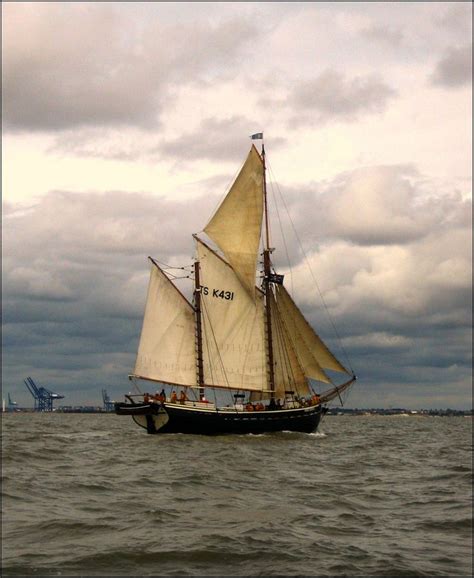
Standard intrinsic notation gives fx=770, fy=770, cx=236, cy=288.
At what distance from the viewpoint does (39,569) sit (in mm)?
18156

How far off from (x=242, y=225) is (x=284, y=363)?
1553 centimetres

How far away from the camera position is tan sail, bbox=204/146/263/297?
8150 cm

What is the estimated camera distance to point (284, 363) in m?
82.8

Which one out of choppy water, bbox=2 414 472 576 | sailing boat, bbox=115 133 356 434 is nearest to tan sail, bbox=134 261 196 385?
sailing boat, bbox=115 133 356 434

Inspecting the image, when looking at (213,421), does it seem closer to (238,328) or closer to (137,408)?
(137,408)

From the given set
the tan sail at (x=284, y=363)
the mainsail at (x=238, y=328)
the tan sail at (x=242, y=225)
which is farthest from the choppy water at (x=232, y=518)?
the tan sail at (x=242, y=225)

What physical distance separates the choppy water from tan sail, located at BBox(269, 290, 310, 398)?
3623 cm

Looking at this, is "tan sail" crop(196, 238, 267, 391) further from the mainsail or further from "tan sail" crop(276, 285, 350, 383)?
"tan sail" crop(276, 285, 350, 383)

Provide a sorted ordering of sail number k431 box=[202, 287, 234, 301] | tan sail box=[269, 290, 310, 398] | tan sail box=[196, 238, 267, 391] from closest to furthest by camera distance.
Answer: tan sail box=[196, 238, 267, 391]
sail number k431 box=[202, 287, 234, 301]
tan sail box=[269, 290, 310, 398]

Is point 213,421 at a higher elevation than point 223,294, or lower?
lower

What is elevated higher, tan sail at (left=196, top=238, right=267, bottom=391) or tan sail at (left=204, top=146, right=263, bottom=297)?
tan sail at (left=204, top=146, right=263, bottom=297)

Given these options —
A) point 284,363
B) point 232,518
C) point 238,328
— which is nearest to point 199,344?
point 238,328

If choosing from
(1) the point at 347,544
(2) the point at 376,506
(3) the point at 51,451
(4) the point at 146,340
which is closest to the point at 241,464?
(3) the point at 51,451

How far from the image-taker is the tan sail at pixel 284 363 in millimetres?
82188
